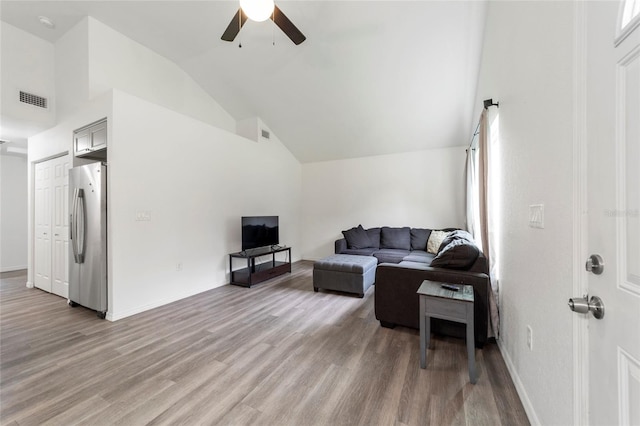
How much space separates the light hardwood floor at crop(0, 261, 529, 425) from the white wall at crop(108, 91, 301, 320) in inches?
19.5

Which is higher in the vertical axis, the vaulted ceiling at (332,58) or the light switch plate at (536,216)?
the vaulted ceiling at (332,58)

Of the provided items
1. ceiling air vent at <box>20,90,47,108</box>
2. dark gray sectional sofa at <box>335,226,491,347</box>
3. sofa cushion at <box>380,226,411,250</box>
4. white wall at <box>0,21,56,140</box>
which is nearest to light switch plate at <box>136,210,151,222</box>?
white wall at <box>0,21,56,140</box>

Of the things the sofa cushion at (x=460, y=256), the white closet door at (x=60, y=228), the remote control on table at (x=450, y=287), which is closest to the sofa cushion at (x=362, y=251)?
the sofa cushion at (x=460, y=256)

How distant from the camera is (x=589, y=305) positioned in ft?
2.75

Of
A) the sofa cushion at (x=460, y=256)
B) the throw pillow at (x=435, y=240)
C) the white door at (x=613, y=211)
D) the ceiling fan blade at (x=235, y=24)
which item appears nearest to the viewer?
the white door at (x=613, y=211)

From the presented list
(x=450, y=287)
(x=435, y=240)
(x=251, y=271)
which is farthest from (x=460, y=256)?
(x=251, y=271)

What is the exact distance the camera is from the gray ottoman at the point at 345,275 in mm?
3419

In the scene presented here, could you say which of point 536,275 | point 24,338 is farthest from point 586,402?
point 24,338

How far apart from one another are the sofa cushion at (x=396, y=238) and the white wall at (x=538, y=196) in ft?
9.46

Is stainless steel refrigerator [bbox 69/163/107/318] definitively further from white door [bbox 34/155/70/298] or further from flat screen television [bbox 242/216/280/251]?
flat screen television [bbox 242/216/280/251]

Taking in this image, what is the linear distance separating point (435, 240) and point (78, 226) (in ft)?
17.7

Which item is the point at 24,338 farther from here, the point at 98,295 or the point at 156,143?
the point at 156,143

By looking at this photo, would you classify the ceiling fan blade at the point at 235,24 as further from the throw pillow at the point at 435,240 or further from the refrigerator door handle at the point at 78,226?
the throw pillow at the point at 435,240

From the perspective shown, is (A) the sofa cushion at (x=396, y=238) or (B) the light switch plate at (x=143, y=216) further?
(A) the sofa cushion at (x=396, y=238)
